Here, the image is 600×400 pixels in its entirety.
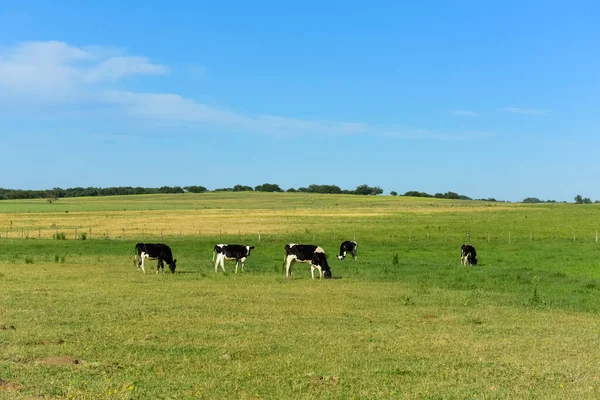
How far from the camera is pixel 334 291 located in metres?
21.9

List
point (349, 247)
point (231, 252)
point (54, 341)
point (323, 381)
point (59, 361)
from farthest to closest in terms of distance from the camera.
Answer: point (349, 247)
point (231, 252)
point (54, 341)
point (59, 361)
point (323, 381)

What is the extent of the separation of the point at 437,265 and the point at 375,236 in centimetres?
2444

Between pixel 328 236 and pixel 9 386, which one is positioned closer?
pixel 9 386

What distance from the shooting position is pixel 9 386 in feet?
29.5

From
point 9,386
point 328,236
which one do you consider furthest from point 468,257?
point 9,386

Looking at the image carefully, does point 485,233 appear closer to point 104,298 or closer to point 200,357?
point 104,298

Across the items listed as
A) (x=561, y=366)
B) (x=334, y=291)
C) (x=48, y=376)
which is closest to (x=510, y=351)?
(x=561, y=366)

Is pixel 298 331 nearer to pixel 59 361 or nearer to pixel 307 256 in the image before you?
pixel 59 361

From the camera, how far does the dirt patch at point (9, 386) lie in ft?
28.9

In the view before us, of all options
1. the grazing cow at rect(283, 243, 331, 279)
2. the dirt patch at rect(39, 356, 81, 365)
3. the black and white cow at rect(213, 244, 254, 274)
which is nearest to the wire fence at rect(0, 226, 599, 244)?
A: the black and white cow at rect(213, 244, 254, 274)

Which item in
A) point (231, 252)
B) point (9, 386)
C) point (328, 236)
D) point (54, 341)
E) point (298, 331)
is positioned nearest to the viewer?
point (9, 386)

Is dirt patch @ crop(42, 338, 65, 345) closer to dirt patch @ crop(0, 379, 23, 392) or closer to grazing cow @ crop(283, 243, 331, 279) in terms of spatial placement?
dirt patch @ crop(0, 379, 23, 392)

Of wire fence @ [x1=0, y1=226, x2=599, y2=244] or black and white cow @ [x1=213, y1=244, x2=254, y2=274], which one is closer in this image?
black and white cow @ [x1=213, y1=244, x2=254, y2=274]

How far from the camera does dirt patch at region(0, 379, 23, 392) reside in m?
8.81
